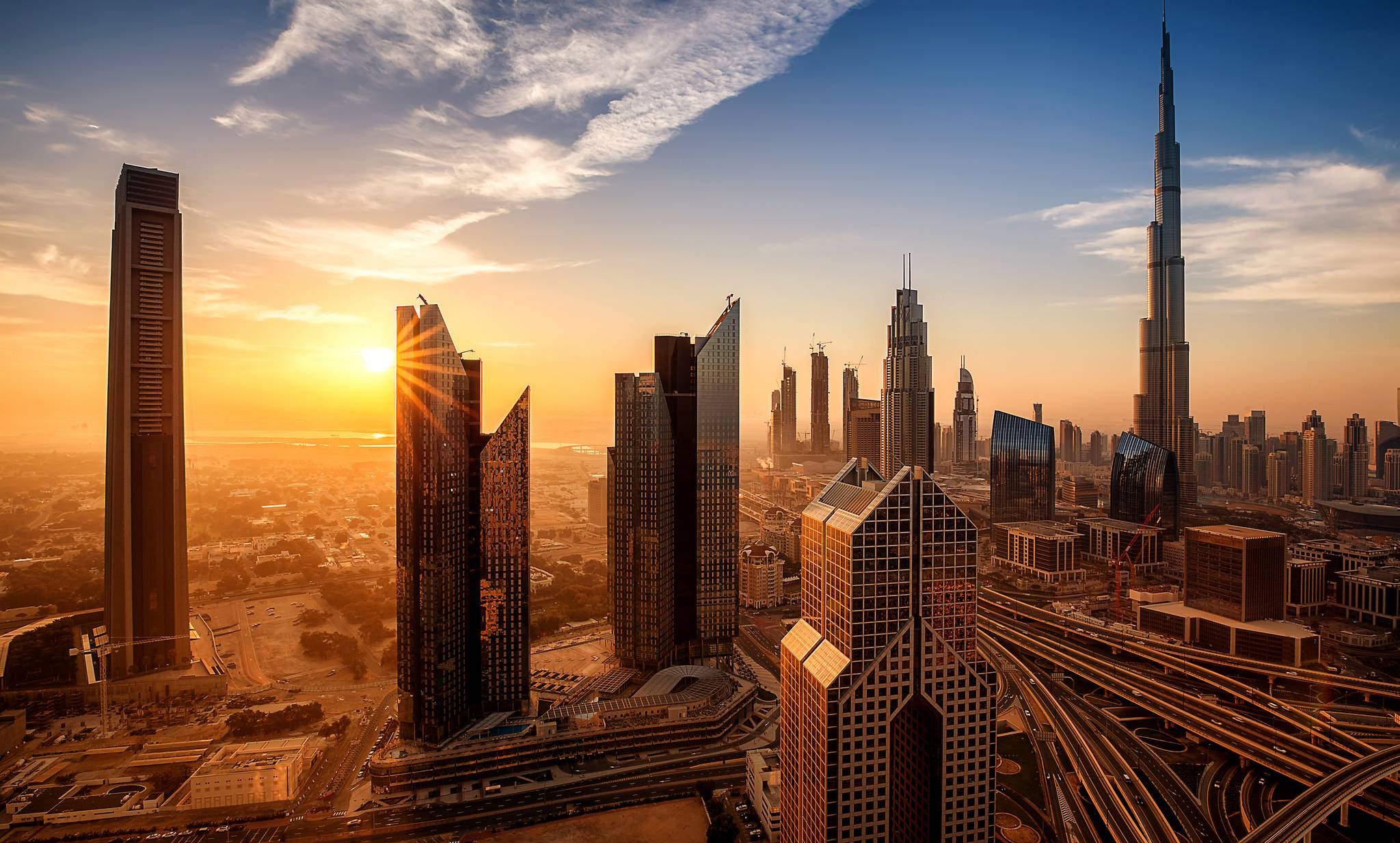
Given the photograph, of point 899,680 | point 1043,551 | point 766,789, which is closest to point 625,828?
point 766,789

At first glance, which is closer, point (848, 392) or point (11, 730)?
point (11, 730)

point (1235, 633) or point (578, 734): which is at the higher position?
point (1235, 633)

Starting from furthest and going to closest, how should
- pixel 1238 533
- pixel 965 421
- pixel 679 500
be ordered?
pixel 965 421 → pixel 1238 533 → pixel 679 500

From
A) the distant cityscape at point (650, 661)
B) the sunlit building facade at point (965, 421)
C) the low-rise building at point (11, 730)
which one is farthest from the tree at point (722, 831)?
the sunlit building facade at point (965, 421)

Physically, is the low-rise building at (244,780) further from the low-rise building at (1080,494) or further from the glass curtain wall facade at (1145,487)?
the low-rise building at (1080,494)

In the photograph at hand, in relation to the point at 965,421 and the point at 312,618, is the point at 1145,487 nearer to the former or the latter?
the point at 965,421

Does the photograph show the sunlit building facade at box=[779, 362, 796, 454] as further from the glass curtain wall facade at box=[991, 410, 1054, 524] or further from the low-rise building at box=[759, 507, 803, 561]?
the glass curtain wall facade at box=[991, 410, 1054, 524]
